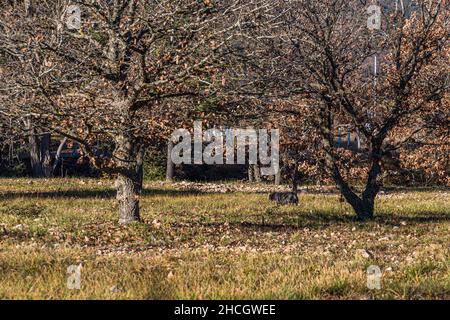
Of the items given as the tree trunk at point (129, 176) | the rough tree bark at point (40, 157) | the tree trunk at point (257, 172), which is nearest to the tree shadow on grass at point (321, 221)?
the tree trunk at point (129, 176)

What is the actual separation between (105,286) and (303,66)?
9.99 m

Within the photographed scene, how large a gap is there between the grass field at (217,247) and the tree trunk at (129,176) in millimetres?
394

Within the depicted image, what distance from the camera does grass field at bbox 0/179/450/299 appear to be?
822cm

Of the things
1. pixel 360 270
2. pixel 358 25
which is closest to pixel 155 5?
pixel 358 25

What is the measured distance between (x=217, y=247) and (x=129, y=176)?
324 cm

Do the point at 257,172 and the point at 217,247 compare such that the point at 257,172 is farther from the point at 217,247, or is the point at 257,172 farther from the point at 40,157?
the point at 217,247

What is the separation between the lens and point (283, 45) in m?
17.4

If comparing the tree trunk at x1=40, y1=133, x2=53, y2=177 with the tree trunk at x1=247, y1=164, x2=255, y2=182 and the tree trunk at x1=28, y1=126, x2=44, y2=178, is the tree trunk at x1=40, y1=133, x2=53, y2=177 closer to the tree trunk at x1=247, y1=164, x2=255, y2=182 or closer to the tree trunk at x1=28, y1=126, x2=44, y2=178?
the tree trunk at x1=28, y1=126, x2=44, y2=178

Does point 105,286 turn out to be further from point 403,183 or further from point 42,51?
point 403,183

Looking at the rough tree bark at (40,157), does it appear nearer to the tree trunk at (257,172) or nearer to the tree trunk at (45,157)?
the tree trunk at (45,157)

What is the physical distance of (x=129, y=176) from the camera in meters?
15.2

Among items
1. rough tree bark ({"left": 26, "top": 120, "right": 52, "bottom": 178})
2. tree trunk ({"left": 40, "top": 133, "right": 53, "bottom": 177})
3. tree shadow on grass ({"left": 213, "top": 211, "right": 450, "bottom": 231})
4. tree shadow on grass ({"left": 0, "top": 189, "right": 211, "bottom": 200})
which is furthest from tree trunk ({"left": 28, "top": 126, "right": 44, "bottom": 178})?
tree shadow on grass ({"left": 213, "top": 211, "right": 450, "bottom": 231})

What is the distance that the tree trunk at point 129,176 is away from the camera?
591 inches

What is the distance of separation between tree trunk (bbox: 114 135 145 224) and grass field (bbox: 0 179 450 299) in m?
0.39
